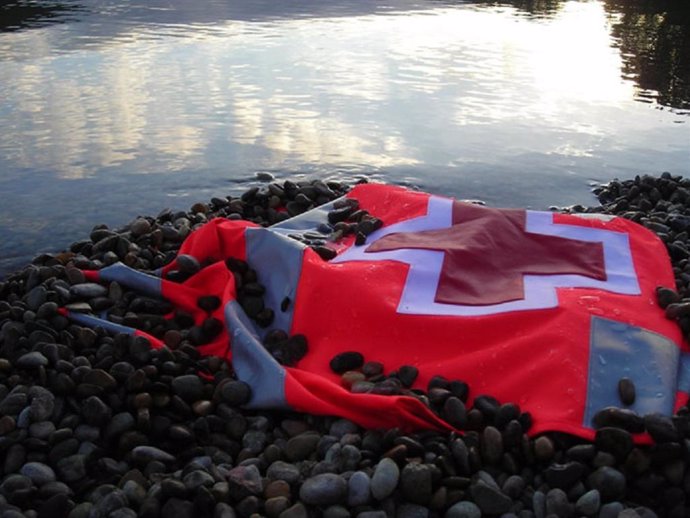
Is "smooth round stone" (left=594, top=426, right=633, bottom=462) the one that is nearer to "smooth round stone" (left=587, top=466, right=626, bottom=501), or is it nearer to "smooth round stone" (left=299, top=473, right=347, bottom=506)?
"smooth round stone" (left=587, top=466, right=626, bottom=501)

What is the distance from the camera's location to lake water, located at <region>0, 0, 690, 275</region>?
6.42m

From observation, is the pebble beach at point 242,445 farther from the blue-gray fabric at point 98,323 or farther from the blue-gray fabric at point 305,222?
the blue-gray fabric at point 305,222

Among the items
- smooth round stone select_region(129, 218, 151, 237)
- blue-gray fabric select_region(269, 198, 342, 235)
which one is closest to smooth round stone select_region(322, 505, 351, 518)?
blue-gray fabric select_region(269, 198, 342, 235)

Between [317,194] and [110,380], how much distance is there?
2.68 m

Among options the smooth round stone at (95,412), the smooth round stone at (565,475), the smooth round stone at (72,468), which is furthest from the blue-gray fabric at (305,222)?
the smooth round stone at (565,475)

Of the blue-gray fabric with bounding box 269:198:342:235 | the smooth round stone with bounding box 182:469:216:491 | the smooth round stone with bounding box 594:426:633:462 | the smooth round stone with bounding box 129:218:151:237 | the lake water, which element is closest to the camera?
the smooth round stone with bounding box 182:469:216:491

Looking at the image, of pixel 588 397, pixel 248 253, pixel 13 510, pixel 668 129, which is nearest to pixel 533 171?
pixel 668 129

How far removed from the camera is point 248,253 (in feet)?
13.4

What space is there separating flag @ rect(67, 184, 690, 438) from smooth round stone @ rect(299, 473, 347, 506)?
1.37ft

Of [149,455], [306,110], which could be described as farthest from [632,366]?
[306,110]

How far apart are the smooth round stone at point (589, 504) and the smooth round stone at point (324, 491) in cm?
78

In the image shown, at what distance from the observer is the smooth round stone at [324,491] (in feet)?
8.80

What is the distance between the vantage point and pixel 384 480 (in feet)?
8.89

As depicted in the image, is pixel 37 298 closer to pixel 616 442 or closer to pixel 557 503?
pixel 557 503
